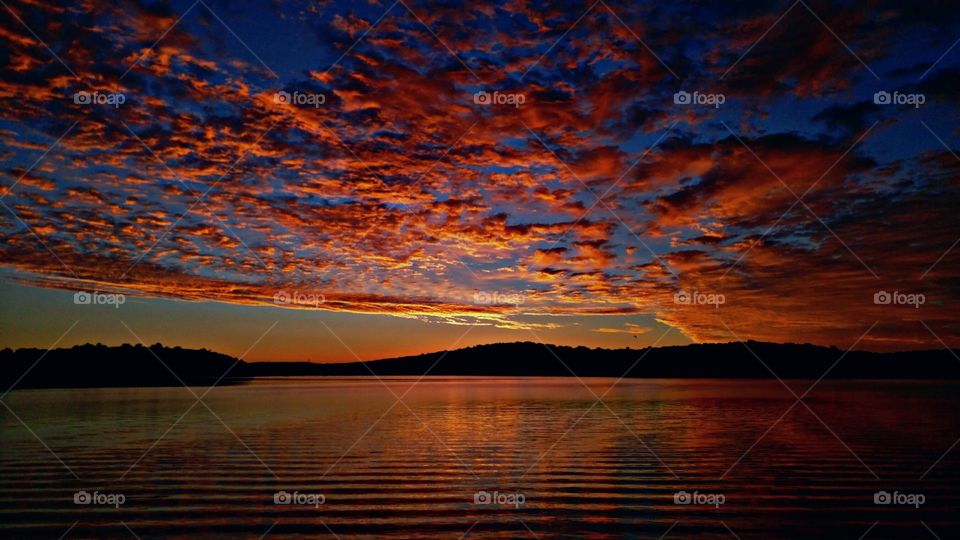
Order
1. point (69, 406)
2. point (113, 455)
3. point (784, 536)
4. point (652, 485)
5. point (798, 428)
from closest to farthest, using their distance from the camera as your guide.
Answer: point (784, 536)
point (652, 485)
point (113, 455)
point (798, 428)
point (69, 406)

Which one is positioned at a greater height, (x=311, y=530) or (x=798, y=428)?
(x=798, y=428)

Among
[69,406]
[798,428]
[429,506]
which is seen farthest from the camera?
[69,406]

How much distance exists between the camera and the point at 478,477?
18.1m

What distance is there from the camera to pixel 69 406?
1622 inches

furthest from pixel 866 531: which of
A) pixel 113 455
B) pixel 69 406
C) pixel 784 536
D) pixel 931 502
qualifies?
pixel 69 406

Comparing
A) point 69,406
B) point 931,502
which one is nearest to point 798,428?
point 931,502

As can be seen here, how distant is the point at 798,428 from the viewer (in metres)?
29.1

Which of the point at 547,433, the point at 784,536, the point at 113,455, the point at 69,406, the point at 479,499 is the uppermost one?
the point at 69,406

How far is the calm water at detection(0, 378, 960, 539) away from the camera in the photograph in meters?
13.4

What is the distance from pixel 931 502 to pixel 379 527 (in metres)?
13.2

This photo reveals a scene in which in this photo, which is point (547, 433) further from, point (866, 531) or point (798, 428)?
point (866, 531)

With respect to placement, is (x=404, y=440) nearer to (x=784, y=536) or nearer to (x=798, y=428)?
(x=784, y=536)

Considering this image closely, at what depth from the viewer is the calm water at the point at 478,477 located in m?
13.4

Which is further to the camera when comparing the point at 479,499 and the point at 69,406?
the point at 69,406
